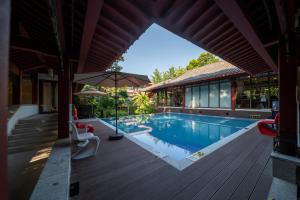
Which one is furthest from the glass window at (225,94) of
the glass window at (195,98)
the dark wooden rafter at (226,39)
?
the dark wooden rafter at (226,39)

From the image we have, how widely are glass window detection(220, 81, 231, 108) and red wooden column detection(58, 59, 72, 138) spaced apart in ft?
41.9

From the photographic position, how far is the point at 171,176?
2.86m

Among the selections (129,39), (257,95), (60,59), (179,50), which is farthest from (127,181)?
(179,50)

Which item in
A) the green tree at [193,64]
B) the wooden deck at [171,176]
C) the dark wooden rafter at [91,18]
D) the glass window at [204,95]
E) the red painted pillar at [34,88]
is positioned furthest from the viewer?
the green tree at [193,64]

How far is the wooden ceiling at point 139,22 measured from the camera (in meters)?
2.07

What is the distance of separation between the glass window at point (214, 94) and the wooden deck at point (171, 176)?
34.5 ft

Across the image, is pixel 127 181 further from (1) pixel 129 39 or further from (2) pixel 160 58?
(2) pixel 160 58

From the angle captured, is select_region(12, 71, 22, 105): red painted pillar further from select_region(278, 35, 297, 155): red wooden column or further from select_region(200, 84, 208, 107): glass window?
select_region(200, 84, 208, 107): glass window

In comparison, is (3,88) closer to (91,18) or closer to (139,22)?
(91,18)

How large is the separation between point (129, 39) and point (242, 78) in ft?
40.8

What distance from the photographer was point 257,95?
11883 millimetres

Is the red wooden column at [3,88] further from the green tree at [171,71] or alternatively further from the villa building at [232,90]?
the green tree at [171,71]

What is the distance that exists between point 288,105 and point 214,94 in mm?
12477

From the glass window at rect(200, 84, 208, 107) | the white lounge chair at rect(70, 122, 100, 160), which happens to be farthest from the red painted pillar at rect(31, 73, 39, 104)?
the glass window at rect(200, 84, 208, 107)
